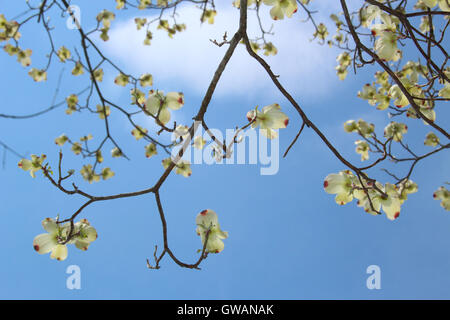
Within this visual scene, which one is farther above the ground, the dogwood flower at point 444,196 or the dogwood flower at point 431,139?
the dogwood flower at point 431,139

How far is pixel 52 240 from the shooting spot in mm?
1161

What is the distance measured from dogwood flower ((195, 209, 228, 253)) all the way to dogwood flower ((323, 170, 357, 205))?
40 centimetres

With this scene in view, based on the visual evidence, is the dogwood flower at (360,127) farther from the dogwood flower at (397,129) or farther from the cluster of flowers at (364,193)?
the cluster of flowers at (364,193)

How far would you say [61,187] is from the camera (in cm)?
112

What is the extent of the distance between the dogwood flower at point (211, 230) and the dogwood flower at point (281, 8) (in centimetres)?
75

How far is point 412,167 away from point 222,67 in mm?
956

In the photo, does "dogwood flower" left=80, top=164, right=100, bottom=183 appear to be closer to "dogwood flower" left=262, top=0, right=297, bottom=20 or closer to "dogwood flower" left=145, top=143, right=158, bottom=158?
"dogwood flower" left=145, top=143, right=158, bottom=158

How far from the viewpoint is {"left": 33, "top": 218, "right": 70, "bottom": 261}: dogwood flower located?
115cm

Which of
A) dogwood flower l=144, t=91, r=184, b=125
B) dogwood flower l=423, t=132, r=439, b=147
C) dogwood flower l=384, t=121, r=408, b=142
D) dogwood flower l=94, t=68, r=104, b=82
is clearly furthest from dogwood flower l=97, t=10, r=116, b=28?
dogwood flower l=423, t=132, r=439, b=147

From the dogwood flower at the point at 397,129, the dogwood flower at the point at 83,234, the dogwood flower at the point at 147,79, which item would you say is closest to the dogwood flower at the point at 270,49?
the dogwood flower at the point at 147,79

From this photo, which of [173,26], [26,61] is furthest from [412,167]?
[26,61]

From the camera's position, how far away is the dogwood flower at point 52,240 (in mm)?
1150

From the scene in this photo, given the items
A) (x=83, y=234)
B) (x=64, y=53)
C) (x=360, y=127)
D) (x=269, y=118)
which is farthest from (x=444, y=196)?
(x=64, y=53)

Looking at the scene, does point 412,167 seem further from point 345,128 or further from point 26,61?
point 26,61
